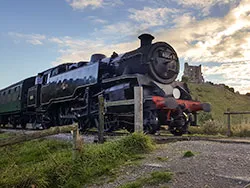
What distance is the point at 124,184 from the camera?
4352 millimetres

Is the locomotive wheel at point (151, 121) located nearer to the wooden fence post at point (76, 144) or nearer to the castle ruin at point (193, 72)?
the wooden fence post at point (76, 144)

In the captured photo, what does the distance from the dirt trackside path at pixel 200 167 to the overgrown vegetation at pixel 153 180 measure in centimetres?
11

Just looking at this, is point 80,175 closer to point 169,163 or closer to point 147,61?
point 169,163

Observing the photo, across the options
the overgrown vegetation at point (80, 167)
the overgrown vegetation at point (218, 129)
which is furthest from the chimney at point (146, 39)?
the overgrown vegetation at point (80, 167)

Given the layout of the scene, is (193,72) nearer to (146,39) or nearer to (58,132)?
(146,39)

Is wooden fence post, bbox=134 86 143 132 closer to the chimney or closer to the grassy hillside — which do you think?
the chimney

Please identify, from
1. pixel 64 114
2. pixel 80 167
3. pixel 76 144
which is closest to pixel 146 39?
pixel 64 114

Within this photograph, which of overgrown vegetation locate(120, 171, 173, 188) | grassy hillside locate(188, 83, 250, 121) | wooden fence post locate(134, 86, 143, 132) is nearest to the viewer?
overgrown vegetation locate(120, 171, 173, 188)

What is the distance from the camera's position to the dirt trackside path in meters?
3.99

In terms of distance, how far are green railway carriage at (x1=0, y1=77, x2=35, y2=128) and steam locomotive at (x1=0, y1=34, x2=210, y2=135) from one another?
538 cm

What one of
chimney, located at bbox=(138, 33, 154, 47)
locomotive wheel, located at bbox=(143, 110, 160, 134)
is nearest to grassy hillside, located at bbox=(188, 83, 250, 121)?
chimney, located at bbox=(138, 33, 154, 47)

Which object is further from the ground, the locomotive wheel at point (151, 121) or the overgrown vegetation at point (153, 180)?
the locomotive wheel at point (151, 121)

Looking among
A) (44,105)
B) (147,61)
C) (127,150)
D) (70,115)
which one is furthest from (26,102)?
(127,150)

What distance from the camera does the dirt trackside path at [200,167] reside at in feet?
13.1
